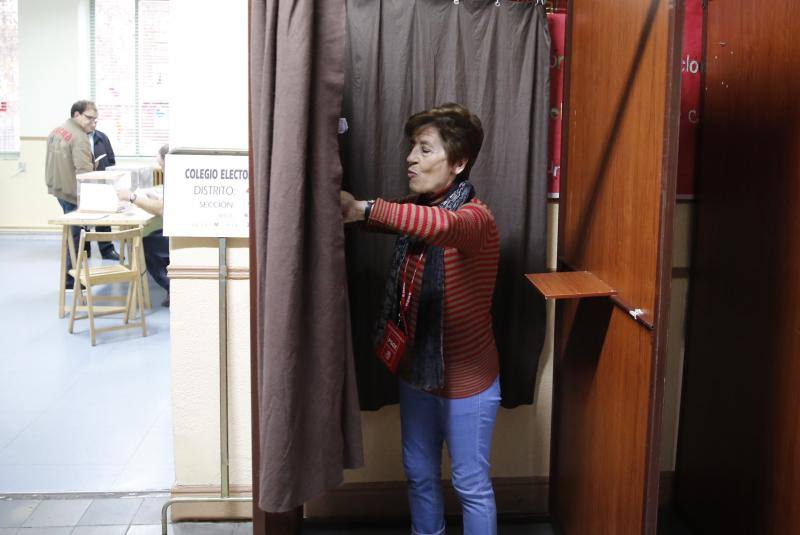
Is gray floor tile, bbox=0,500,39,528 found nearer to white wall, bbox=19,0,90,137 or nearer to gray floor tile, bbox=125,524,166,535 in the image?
gray floor tile, bbox=125,524,166,535

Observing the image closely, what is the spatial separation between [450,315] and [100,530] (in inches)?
60.6

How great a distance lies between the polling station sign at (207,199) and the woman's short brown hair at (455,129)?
73 centimetres

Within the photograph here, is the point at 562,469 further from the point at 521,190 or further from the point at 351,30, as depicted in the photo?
the point at 351,30

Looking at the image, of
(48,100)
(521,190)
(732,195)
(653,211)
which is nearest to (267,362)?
(653,211)

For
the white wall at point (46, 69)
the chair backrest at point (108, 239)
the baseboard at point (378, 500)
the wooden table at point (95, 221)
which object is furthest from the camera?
the white wall at point (46, 69)

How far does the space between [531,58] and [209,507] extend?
73.5 inches

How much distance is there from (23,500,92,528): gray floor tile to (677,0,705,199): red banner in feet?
7.85

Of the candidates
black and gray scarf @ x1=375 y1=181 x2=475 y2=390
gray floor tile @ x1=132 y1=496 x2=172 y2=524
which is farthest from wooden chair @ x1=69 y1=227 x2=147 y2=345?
black and gray scarf @ x1=375 y1=181 x2=475 y2=390

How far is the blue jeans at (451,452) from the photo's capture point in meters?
2.00

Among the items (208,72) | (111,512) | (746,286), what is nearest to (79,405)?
(111,512)

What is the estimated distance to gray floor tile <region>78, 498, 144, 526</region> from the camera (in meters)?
2.65

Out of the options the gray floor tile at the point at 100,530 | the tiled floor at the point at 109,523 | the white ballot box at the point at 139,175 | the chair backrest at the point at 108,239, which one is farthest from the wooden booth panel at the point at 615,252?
the white ballot box at the point at 139,175

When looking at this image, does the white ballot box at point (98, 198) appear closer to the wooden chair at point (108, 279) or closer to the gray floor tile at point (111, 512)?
the wooden chair at point (108, 279)

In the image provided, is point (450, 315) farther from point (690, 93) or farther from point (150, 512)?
point (150, 512)
